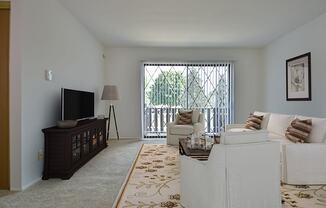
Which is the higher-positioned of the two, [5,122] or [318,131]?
[5,122]

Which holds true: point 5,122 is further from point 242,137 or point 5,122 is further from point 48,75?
point 242,137

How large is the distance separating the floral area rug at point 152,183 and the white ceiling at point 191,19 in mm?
2522

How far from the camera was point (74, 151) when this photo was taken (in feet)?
12.4

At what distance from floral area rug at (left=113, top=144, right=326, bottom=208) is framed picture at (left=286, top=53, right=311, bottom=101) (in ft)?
8.93

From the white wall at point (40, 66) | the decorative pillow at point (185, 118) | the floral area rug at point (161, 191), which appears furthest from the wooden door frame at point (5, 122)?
the decorative pillow at point (185, 118)

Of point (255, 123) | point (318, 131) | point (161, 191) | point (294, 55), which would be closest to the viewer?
point (161, 191)

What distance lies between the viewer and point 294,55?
18.6ft

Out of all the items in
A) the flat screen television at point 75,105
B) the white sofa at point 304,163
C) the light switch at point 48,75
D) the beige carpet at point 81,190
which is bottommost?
the beige carpet at point 81,190

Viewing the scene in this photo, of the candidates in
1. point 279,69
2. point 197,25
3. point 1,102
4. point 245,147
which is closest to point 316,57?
point 279,69

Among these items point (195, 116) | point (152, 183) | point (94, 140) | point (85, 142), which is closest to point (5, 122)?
point (85, 142)

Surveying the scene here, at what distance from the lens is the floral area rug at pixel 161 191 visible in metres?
2.61

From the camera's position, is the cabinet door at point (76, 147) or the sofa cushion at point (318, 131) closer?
the sofa cushion at point (318, 131)

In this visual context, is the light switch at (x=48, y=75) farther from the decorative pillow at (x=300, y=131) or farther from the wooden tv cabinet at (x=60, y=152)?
the decorative pillow at (x=300, y=131)

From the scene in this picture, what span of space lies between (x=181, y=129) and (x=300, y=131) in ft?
9.09
